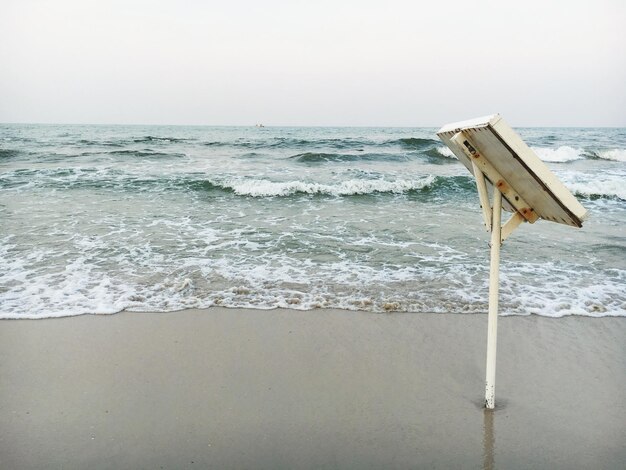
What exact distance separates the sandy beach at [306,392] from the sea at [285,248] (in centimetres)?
56

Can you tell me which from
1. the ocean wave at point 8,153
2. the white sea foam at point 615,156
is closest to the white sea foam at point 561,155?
the white sea foam at point 615,156

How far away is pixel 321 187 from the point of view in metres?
14.9

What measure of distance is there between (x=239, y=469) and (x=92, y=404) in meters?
1.37

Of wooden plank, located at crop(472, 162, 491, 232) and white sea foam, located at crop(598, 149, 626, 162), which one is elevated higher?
white sea foam, located at crop(598, 149, 626, 162)

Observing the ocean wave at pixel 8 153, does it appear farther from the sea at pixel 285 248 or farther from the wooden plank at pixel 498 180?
the wooden plank at pixel 498 180

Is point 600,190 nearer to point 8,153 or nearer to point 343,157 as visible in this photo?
point 343,157

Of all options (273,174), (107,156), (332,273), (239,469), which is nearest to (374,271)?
(332,273)

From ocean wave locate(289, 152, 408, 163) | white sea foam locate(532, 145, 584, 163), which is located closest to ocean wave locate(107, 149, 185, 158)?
ocean wave locate(289, 152, 408, 163)

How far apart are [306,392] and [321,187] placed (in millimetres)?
11783

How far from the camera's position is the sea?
5.48 m

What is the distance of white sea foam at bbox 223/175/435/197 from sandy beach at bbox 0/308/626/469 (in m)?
9.58

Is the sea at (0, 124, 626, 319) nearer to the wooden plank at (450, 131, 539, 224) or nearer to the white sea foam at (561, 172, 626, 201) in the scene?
the white sea foam at (561, 172, 626, 201)

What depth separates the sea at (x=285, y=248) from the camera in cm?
548

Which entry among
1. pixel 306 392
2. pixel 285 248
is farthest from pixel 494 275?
pixel 285 248
